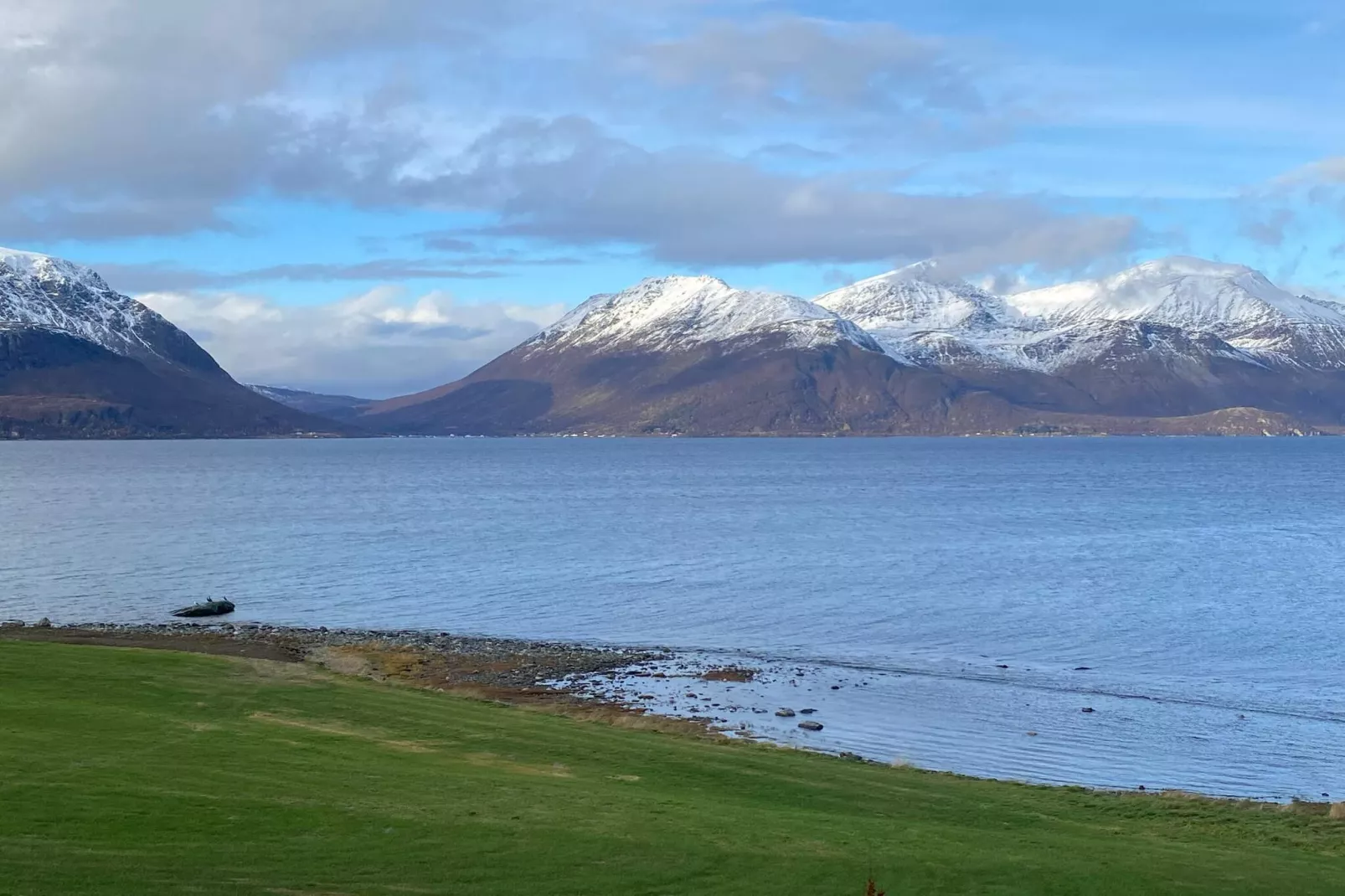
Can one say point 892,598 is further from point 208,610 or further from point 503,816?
point 503,816

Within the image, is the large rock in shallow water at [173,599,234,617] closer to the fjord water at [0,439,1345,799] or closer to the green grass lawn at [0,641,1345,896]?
the fjord water at [0,439,1345,799]

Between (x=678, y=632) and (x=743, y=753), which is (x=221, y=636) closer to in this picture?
(x=678, y=632)

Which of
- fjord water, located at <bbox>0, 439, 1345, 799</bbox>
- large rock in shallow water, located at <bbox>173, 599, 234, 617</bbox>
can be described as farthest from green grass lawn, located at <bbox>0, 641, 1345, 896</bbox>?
large rock in shallow water, located at <bbox>173, 599, 234, 617</bbox>

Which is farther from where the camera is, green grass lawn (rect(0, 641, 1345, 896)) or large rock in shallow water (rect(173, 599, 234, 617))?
large rock in shallow water (rect(173, 599, 234, 617))

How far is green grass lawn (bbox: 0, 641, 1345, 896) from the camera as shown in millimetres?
21734

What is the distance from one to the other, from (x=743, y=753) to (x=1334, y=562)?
8345 cm

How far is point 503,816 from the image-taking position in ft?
84.1

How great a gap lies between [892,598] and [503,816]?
202 feet

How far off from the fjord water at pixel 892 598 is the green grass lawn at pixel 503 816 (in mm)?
10185

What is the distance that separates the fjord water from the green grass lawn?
10185 millimetres

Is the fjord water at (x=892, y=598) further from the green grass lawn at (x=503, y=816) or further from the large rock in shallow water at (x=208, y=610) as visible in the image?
the green grass lawn at (x=503, y=816)

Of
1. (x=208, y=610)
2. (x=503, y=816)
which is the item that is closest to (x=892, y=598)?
(x=208, y=610)

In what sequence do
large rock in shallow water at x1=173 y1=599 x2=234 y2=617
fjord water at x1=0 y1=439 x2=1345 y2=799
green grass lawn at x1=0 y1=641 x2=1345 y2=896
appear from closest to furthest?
green grass lawn at x1=0 y1=641 x2=1345 y2=896, fjord water at x1=0 y1=439 x2=1345 y2=799, large rock in shallow water at x1=173 y1=599 x2=234 y2=617

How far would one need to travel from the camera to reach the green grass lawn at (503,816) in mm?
21734
